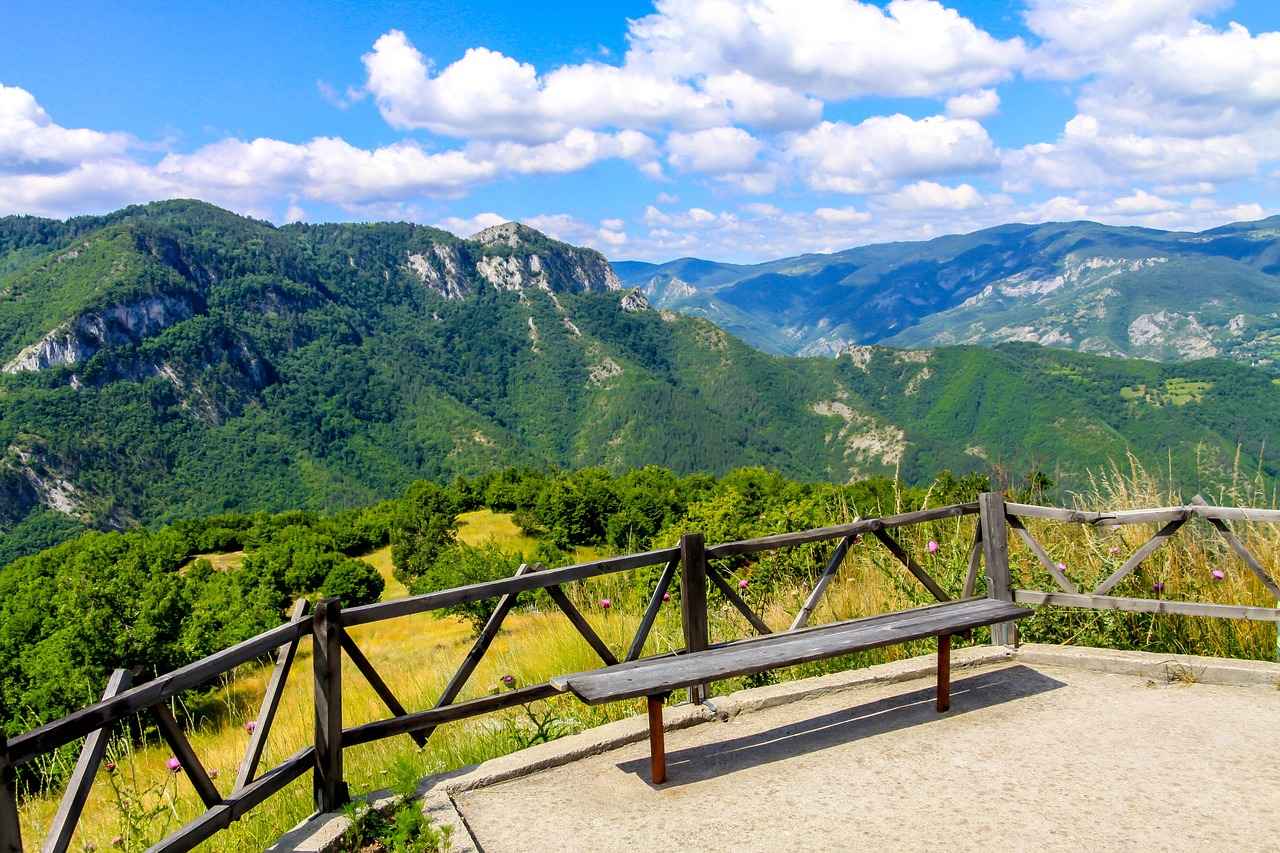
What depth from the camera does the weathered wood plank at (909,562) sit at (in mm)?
6844

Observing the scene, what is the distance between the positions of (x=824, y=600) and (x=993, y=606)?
2331 mm

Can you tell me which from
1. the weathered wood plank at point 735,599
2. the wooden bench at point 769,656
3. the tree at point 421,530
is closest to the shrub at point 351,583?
the tree at point 421,530

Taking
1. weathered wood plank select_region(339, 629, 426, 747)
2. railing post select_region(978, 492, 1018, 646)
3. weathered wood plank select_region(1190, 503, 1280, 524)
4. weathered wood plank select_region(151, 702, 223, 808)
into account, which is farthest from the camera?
railing post select_region(978, 492, 1018, 646)

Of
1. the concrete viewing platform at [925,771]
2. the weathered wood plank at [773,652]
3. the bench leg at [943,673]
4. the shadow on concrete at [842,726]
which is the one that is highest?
the weathered wood plank at [773,652]

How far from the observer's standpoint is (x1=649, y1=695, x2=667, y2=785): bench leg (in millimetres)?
4902

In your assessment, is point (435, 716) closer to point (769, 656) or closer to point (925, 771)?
point (769, 656)

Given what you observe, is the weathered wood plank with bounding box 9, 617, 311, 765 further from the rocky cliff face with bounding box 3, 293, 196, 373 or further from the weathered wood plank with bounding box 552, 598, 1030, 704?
the rocky cliff face with bounding box 3, 293, 196, 373

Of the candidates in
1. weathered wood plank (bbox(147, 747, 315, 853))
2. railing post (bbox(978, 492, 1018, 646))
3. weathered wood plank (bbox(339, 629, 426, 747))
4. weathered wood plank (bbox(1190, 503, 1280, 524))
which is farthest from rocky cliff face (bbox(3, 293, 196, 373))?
weathered wood plank (bbox(1190, 503, 1280, 524))

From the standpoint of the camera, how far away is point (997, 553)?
7.16 metres

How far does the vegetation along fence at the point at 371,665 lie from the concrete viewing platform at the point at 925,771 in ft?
1.56

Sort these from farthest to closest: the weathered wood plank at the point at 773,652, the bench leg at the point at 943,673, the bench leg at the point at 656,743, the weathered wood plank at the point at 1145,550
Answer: the weathered wood plank at the point at 1145,550 < the bench leg at the point at 943,673 < the bench leg at the point at 656,743 < the weathered wood plank at the point at 773,652

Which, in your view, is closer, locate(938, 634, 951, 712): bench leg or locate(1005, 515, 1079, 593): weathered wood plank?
locate(938, 634, 951, 712): bench leg

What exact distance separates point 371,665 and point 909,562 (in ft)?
13.8

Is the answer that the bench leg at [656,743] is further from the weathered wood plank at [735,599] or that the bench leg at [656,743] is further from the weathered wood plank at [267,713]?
the weathered wood plank at [267,713]
